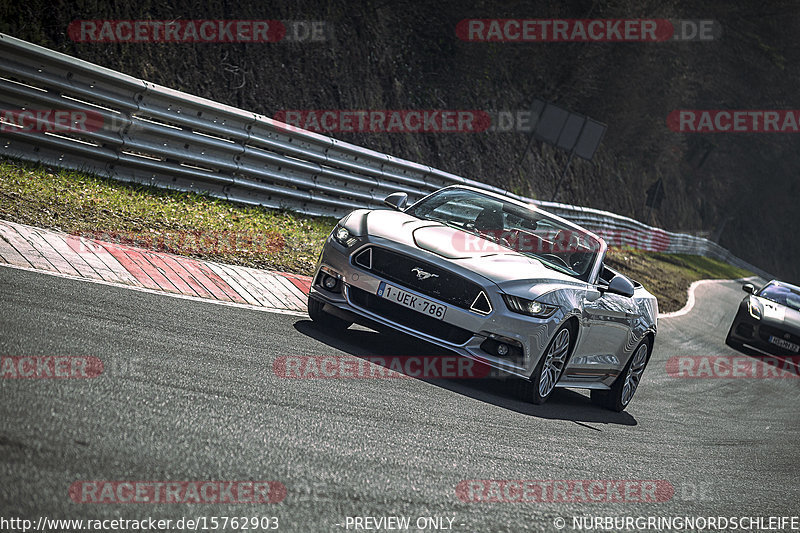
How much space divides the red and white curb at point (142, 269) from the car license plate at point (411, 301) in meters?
1.55

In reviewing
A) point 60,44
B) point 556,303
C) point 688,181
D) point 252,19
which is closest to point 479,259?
point 556,303

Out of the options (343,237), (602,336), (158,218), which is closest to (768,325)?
(602,336)

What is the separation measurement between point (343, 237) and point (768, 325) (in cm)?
1199

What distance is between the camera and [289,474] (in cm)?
424

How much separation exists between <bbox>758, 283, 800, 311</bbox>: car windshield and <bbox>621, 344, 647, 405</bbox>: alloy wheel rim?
392 inches

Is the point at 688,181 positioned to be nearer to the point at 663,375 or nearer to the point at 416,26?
the point at 416,26

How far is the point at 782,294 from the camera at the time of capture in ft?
62.4

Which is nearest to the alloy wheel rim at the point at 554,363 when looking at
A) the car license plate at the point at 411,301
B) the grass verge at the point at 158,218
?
the car license plate at the point at 411,301

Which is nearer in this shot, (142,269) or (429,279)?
(429,279)

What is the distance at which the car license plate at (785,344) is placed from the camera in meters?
17.5

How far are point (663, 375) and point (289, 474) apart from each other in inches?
383
